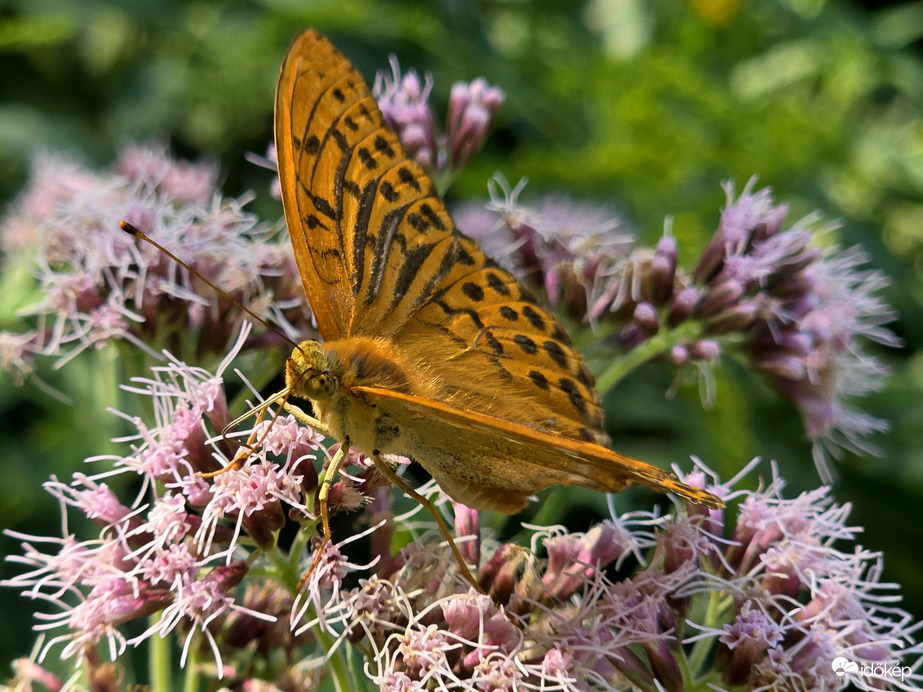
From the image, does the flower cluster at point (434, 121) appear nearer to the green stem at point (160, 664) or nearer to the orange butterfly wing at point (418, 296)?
the orange butterfly wing at point (418, 296)

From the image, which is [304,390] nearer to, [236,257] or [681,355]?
[236,257]

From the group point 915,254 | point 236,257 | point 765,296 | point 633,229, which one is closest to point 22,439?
point 236,257

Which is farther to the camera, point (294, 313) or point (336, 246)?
point (294, 313)

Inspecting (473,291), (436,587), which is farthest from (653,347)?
(436,587)

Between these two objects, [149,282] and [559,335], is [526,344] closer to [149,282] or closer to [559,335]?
[559,335]

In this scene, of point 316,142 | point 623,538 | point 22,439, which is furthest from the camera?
point 22,439

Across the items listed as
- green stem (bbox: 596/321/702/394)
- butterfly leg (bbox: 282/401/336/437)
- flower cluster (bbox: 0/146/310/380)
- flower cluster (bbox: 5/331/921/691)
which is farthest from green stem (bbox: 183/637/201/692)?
green stem (bbox: 596/321/702/394)
